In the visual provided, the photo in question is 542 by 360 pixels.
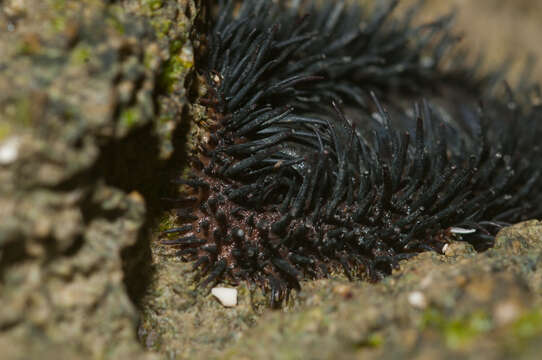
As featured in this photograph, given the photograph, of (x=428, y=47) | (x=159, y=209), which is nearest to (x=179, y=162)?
(x=159, y=209)

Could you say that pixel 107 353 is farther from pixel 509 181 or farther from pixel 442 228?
pixel 509 181

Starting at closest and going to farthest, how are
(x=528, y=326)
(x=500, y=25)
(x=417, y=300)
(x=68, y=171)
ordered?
(x=528, y=326), (x=68, y=171), (x=417, y=300), (x=500, y=25)

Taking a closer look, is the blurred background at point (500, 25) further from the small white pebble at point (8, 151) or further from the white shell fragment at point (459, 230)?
the small white pebble at point (8, 151)

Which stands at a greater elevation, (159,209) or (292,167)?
(292,167)

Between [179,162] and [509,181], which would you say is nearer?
[179,162]

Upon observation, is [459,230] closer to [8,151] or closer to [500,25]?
[8,151]

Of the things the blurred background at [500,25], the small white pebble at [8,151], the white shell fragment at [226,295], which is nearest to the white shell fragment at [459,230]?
the white shell fragment at [226,295]

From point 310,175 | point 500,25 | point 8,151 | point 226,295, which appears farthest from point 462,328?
point 500,25
